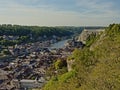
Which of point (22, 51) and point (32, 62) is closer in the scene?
point (32, 62)

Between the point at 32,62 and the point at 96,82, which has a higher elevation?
the point at 96,82

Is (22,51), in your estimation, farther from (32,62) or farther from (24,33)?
(24,33)

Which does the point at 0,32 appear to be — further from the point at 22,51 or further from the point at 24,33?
the point at 22,51

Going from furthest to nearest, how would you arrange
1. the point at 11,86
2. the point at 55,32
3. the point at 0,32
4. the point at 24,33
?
the point at 55,32
the point at 24,33
the point at 0,32
the point at 11,86

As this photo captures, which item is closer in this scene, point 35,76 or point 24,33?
point 35,76

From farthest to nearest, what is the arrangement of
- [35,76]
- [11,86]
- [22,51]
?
[22,51] < [35,76] < [11,86]

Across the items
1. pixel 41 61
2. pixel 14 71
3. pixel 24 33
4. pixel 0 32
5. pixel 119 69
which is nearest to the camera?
pixel 119 69

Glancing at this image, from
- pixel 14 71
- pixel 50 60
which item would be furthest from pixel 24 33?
pixel 14 71

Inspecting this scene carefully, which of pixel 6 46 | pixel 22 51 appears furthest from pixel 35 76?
pixel 6 46

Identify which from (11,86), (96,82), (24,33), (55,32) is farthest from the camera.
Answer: (55,32)
